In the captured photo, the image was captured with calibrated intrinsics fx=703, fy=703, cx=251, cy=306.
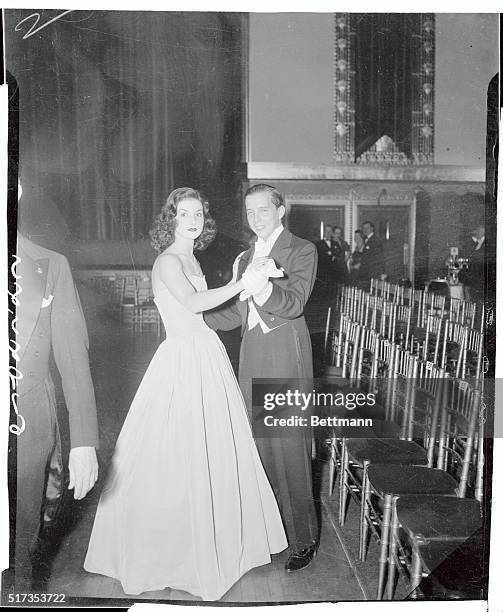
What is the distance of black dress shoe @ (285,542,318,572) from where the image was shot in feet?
7.93

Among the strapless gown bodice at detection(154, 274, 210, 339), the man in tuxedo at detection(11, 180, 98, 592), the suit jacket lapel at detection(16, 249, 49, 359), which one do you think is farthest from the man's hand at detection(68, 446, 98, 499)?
the strapless gown bodice at detection(154, 274, 210, 339)

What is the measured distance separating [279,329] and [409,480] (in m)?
0.67

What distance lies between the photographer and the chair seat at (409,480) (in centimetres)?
232

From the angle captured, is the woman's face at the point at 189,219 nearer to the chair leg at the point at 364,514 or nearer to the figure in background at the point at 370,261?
the figure in background at the point at 370,261

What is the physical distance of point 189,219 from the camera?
232 cm

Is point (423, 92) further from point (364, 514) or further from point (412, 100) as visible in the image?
point (364, 514)

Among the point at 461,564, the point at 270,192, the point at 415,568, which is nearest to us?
the point at 415,568

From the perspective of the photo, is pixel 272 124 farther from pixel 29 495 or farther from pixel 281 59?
pixel 29 495

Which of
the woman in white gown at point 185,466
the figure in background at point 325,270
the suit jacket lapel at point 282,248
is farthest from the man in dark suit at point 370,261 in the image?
the woman in white gown at point 185,466

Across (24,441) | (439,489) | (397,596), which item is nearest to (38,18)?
(24,441)

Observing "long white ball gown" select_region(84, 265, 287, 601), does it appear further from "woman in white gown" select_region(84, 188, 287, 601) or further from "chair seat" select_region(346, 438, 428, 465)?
"chair seat" select_region(346, 438, 428, 465)

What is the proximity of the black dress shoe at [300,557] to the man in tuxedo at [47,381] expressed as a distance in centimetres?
73

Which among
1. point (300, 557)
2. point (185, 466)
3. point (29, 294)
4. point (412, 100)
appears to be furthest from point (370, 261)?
point (29, 294)

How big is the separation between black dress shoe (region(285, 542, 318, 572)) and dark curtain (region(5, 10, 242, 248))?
47.6 inches
